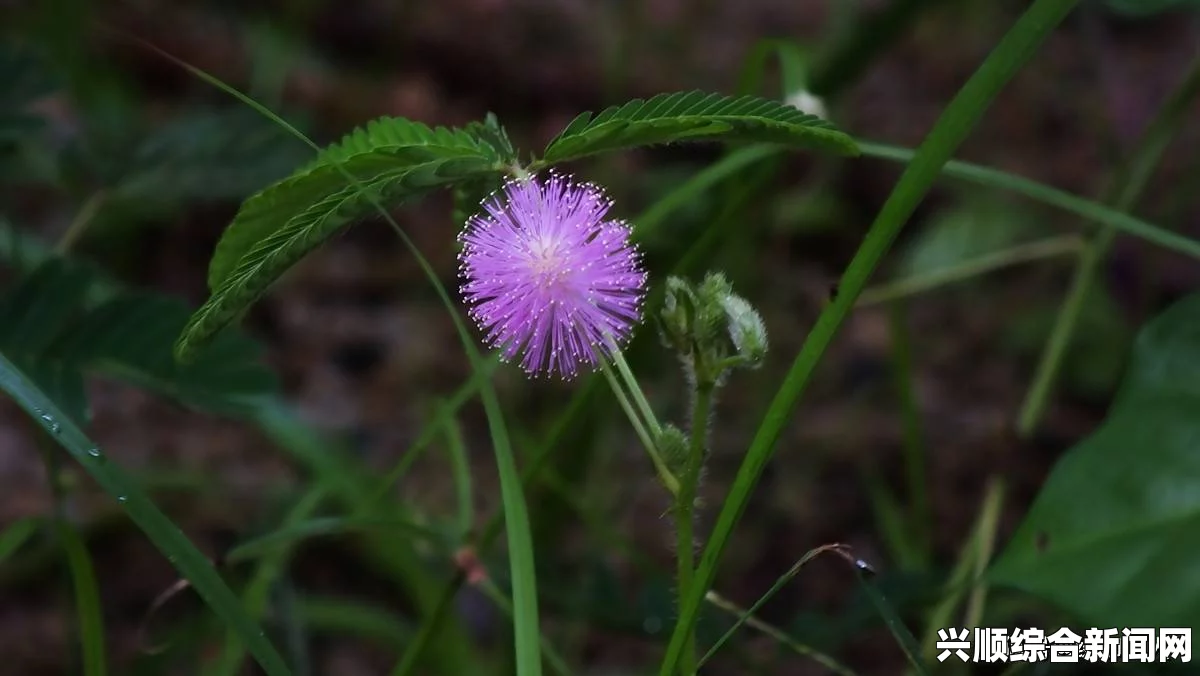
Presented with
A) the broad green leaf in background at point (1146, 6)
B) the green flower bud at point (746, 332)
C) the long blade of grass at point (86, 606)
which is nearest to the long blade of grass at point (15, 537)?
the long blade of grass at point (86, 606)

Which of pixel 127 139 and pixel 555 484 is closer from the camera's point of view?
pixel 555 484

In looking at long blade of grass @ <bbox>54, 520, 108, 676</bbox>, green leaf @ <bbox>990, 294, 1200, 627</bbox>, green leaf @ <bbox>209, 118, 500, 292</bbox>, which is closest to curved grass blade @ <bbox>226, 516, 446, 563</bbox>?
long blade of grass @ <bbox>54, 520, 108, 676</bbox>

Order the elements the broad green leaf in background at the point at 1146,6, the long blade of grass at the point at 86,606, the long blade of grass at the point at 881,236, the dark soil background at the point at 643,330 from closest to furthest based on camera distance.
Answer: the long blade of grass at the point at 881,236 < the long blade of grass at the point at 86,606 < the broad green leaf in background at the point at 1146,6 < the dark soil background at the point at 643,330

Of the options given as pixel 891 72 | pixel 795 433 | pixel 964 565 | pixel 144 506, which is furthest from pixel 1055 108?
pixel 144 506

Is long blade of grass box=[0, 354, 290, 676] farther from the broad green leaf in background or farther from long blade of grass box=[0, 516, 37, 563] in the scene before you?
the broad green leaf in background

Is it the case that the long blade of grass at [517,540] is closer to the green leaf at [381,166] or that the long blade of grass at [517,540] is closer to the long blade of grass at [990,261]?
the green leaf at [381,166]

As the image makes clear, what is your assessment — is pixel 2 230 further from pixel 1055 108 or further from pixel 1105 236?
pixel 1055 108
